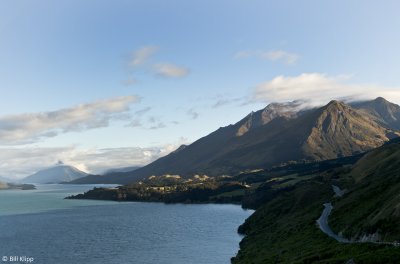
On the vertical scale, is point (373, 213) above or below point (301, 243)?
above

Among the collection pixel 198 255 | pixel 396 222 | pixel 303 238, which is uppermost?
pixel 396 222

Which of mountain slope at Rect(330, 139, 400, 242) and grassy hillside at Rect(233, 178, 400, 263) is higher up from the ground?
mountain slope at Rect(330, 139, 400, 242)

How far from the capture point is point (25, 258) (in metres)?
156

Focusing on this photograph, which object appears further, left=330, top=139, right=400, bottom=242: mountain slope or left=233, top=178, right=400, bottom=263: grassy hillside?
left=330, top=139, right=400, bottom=242: mountain slope

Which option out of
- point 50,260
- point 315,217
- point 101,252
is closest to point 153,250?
point 101,252

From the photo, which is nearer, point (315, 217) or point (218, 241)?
point (315, 217)

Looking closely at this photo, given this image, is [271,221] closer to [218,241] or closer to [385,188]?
[218,241]

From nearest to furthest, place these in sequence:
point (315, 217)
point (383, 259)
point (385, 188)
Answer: point (383, 259) → point (385, 188) → point (315, 217)

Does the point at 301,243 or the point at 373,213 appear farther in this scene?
the point at 301,243

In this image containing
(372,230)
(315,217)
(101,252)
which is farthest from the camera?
(101,252)

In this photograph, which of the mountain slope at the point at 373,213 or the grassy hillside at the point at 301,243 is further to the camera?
the mountain slope at the point at 373,213

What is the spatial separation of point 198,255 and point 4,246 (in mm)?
88378

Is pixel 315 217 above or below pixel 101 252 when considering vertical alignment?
above

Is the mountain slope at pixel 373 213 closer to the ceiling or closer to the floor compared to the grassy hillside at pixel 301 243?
closer to the ceiling
